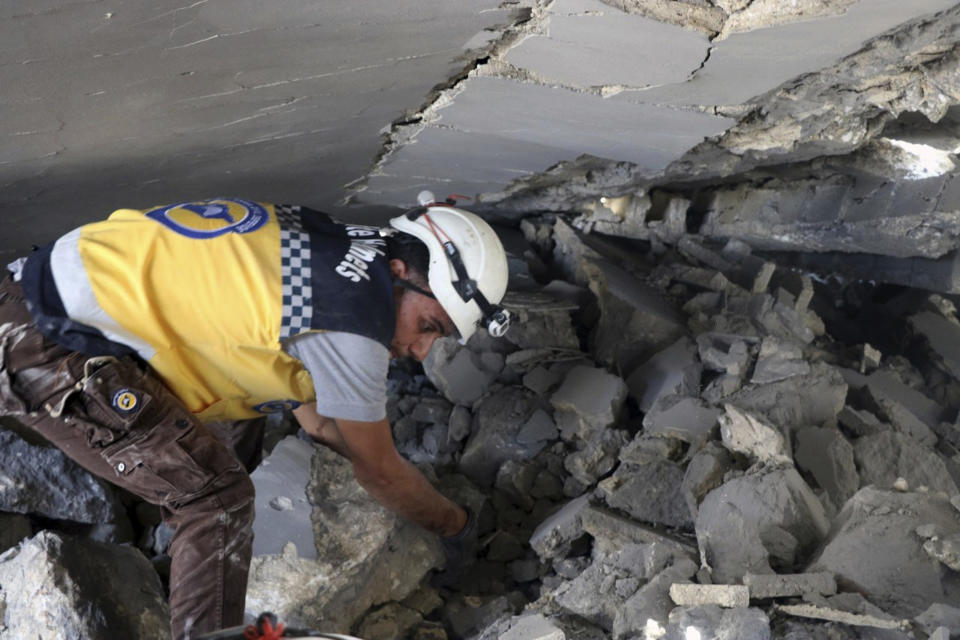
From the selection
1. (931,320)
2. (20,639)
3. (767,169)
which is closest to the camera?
(20,639)

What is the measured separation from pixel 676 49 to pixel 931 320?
310cm

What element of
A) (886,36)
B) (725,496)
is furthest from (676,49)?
(725,496)

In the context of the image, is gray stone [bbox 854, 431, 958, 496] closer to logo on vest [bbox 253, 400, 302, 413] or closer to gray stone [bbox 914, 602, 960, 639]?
gray stone [bbox 914, 602, 960, 639]

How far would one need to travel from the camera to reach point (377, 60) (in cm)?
279

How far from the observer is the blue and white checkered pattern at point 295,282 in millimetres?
2539

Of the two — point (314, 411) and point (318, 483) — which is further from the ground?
point (314, 411)

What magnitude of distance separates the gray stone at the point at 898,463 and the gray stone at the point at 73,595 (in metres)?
2.61

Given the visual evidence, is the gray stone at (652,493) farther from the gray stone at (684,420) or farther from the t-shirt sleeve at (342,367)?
the t-shirt sleeve at (342,367)

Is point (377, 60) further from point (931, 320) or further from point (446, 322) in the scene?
point (931, 320)

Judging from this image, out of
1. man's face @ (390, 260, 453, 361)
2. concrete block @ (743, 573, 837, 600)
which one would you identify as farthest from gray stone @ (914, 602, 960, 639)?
man's face @ (390, 260, 453, 361)

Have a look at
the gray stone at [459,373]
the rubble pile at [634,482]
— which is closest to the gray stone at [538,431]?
the rubble pile at [634,482]

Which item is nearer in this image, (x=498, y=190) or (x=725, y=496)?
(x=725, y=496)

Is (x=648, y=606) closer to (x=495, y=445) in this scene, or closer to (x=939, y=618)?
(x=939, y=618)

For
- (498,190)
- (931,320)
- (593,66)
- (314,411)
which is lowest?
(931,320)
